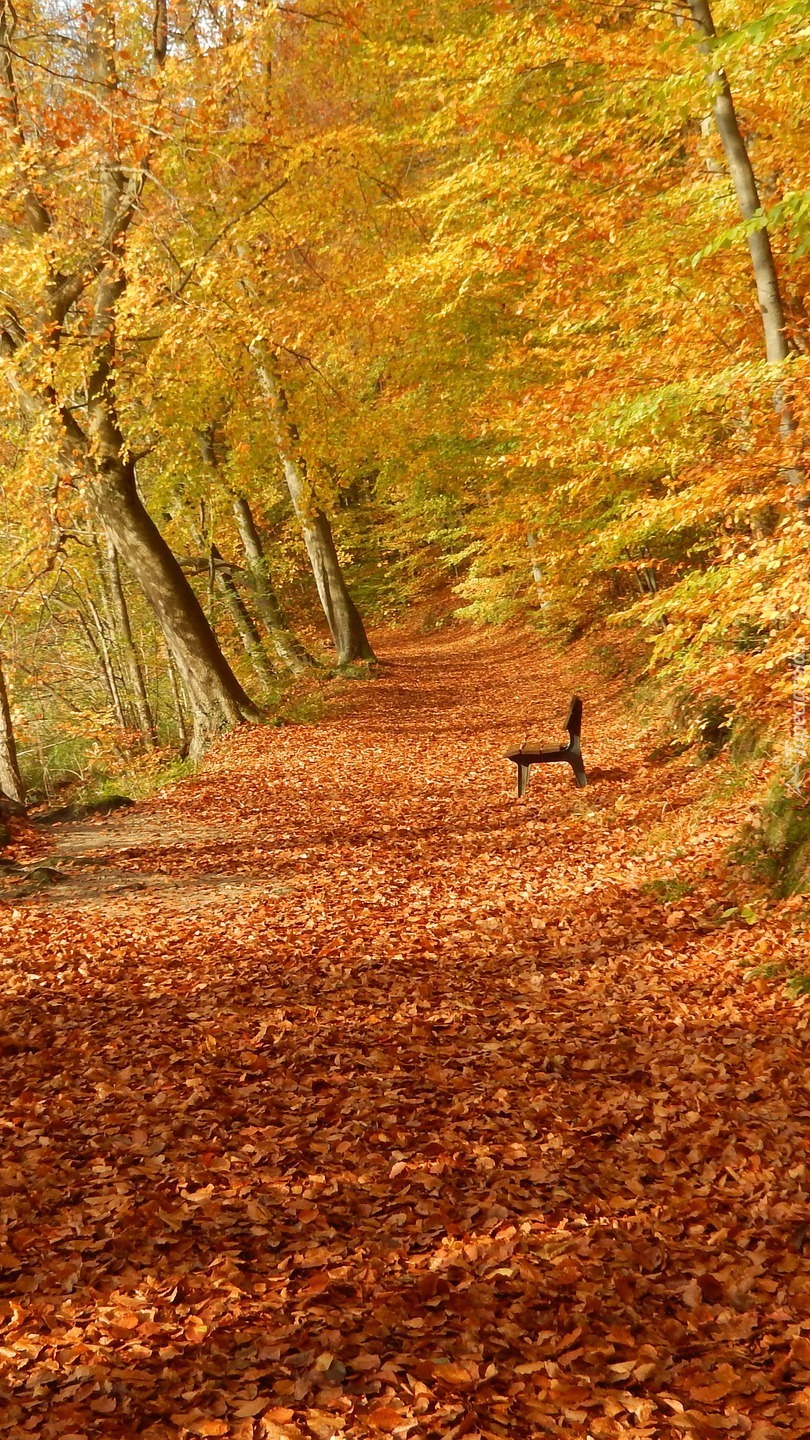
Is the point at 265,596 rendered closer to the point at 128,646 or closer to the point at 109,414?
the point at 128,646

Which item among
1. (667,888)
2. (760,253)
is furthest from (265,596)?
(760,253)

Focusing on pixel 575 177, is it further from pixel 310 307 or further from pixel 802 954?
pixel 802 954

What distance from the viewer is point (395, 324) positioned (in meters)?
16.2

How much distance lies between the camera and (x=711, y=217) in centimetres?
844

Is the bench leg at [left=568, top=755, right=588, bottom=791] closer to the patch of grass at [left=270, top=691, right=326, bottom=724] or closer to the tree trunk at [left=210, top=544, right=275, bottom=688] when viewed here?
the patch of grass at [left=270, top=691, right=326, bottom=724]

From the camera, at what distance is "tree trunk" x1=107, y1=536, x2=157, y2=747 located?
17.6 m

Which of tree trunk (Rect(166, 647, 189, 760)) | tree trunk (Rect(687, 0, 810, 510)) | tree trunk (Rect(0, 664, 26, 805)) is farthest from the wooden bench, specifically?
tree trunk (Rect(166, 647, 189, 760))

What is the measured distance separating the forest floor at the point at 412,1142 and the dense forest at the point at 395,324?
2.26 meters

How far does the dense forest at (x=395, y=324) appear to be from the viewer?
25.4 feet

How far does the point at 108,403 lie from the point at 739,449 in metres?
9.13

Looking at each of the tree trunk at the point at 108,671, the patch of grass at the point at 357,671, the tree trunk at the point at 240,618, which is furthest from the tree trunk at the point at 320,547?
the tree trunk at the point at 108,671

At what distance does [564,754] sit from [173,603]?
7.02 meters

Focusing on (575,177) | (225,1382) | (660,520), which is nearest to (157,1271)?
(225,1382)

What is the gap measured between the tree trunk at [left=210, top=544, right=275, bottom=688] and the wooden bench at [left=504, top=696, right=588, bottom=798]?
32.8ft
